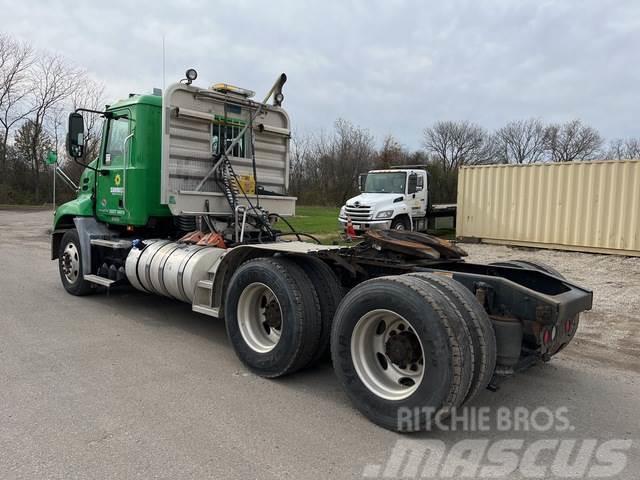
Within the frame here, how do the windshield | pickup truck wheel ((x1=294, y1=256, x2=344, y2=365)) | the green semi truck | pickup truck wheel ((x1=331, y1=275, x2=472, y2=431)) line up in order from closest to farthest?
pickup truck wheel ((x1=331, y1=275, x2=472, y2=431))
the green semi truck
pickup truck wheel ((x1=294, y1=256, x2=344, y2=365))
the windshield

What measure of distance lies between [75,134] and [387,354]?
578 centimetres

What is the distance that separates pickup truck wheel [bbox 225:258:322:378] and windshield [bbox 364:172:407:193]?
45.5 feet

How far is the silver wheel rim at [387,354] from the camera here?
3.69 m

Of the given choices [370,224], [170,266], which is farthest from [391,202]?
[170,266]

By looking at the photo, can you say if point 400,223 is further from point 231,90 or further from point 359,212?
point 231,90

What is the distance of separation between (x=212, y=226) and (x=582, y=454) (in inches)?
191

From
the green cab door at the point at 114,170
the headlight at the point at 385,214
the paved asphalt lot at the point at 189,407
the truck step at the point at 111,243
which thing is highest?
the green cab door at the point at 114,170

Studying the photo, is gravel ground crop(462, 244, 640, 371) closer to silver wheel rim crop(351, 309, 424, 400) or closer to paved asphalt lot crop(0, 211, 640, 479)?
paved asphalt lot crop(0, 211, 640, 479)

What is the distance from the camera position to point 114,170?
723 centimetres

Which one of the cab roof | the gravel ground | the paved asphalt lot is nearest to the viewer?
the paved asphalt lot

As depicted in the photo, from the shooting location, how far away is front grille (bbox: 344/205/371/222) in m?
17.2

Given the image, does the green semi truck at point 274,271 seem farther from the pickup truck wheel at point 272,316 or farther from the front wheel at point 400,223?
the front wheel at point 400,223

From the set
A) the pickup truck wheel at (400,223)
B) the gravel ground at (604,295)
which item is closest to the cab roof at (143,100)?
the gravel ground at (604,295)

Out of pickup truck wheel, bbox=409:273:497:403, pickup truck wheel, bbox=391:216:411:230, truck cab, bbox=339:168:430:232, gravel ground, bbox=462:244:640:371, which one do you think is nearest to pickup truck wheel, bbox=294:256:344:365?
pickup truck wheel, bbox=409:273:497:403
